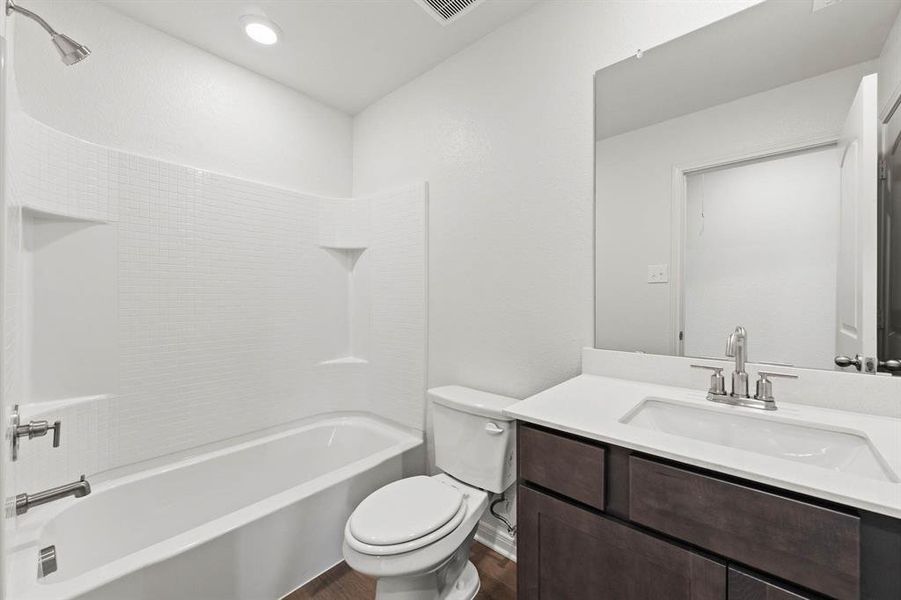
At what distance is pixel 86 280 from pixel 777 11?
2.64 meters

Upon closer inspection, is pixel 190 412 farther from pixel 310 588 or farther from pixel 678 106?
pixel 678 106

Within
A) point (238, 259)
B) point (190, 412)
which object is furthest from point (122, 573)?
point (238, 259)

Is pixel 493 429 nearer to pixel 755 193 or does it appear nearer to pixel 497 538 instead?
pixel 497 538

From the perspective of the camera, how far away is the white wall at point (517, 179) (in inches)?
58.7

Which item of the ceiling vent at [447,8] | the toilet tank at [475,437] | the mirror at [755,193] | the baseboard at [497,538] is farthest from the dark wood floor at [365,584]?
the ceiling vent at [447,8]

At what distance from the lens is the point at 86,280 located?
158cm

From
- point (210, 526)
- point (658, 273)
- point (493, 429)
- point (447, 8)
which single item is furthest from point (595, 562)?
point (447, 8)

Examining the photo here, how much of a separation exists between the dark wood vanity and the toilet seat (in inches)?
14.1

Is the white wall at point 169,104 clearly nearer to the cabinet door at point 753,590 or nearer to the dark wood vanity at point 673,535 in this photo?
the dark wood vanity at point 673,535

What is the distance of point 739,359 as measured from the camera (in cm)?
109

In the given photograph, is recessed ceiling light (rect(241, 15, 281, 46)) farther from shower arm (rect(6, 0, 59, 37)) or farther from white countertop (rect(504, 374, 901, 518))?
white countertop (rect(504, 374, 901, 518))

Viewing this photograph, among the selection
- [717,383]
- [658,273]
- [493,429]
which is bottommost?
[493,429]

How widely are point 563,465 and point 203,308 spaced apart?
1829mm

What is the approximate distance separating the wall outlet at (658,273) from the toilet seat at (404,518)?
1095 mm
